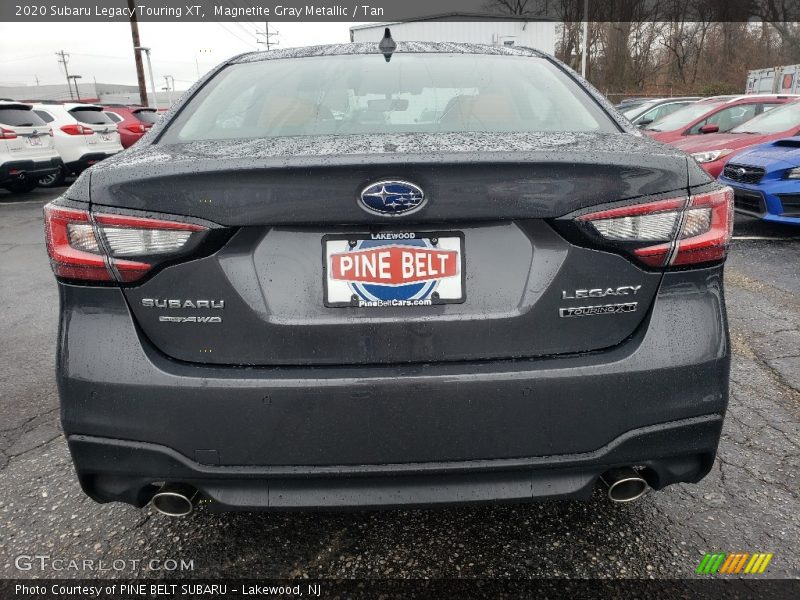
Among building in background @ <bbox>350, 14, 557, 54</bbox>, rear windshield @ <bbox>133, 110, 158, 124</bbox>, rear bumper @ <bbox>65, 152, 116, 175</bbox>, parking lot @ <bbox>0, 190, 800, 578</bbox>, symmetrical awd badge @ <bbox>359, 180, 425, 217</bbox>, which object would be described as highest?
building in background @ <bbox>350, 14, 557, 54</bbox>

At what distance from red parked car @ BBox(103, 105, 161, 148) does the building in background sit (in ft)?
52.6

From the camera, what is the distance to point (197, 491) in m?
1.65

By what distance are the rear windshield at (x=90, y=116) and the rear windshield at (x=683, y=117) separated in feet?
36.7

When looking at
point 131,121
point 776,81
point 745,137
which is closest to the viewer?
point 745,137

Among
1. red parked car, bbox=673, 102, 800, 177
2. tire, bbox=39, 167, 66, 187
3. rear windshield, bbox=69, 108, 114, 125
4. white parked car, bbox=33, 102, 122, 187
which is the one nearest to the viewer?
red parked car, bbox=673, 102, 800, 177

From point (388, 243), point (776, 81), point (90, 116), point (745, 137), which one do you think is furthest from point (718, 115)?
point (776, 81)

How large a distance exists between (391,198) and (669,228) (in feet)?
2.27

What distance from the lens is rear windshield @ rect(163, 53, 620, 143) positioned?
6.42 feet

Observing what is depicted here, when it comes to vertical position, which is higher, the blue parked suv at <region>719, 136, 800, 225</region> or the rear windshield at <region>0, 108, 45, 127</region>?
the rear windshield at <region>0, 108, 45, 127</region>

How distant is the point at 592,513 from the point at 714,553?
387 millimetres

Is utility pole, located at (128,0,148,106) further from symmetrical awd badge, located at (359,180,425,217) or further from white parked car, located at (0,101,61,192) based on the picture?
symmetrical awd badge, located at (359,180,425,217)

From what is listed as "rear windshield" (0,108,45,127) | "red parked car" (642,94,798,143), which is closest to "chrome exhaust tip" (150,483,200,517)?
"red parked car" (642,94,798,143)

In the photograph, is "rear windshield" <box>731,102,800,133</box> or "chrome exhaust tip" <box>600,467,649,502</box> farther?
"rear windshield" <box>731,102,800,133</box>

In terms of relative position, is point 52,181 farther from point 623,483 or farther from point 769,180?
point 623,483
